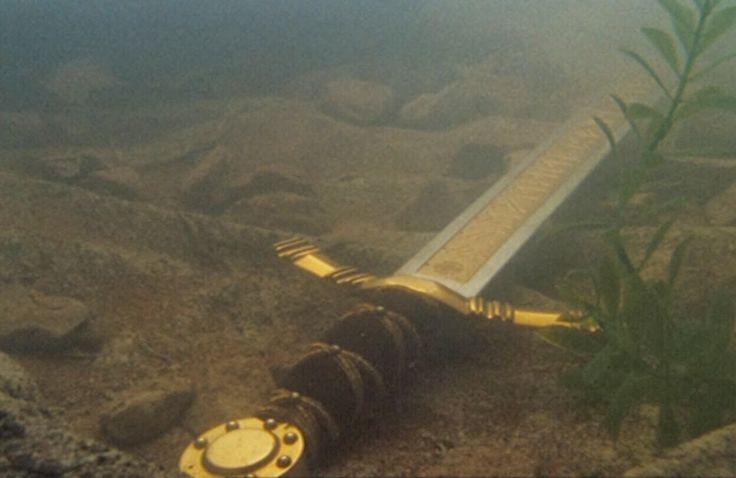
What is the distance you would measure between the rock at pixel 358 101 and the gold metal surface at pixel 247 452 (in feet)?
23.6

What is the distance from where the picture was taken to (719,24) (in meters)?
2.54

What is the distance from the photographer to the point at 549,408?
2.22m

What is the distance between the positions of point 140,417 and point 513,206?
256 cm

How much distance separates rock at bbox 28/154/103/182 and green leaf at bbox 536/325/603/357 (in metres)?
4.75

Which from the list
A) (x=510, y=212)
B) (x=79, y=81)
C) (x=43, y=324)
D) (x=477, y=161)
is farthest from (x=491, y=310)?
(x=79, y=81)

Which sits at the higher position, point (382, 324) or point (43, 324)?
point (382, 324)

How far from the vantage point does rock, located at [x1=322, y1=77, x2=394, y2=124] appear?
351 inches

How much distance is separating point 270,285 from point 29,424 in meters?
2.26

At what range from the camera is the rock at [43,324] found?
121 inches

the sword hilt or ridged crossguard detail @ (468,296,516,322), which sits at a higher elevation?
ridged crossguard detail @ (468,296,516,322)

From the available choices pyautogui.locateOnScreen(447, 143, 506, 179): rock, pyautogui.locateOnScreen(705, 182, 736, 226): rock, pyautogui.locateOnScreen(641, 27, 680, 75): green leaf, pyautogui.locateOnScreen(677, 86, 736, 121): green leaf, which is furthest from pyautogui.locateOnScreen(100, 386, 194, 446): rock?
pyautogui.locateOnScreen(447, 143, 506, 179): rock

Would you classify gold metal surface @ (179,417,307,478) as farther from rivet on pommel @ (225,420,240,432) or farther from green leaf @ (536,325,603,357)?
green leaf @ (536,325,603,357)

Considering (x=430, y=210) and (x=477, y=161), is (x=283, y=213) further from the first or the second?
(x=477, y=161)

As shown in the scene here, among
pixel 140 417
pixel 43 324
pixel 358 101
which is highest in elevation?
pixel 358 101
